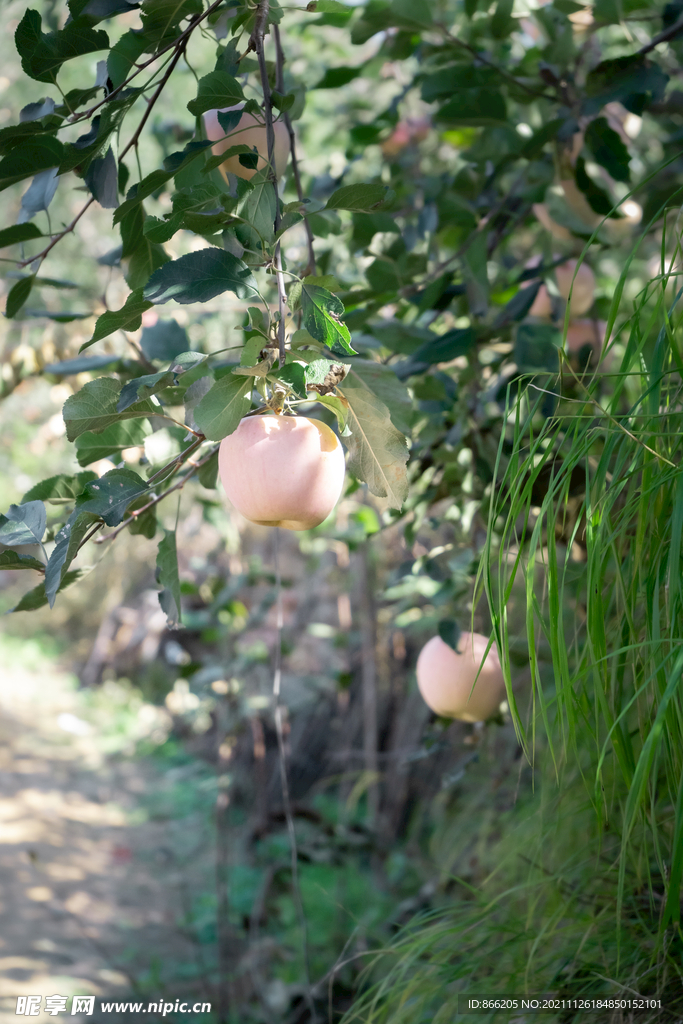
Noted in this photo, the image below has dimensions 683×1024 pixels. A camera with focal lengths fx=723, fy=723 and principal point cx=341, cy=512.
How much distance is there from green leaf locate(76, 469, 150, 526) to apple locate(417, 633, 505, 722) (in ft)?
1.27

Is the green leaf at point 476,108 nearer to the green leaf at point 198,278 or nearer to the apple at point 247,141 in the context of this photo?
the apple at point 247,141

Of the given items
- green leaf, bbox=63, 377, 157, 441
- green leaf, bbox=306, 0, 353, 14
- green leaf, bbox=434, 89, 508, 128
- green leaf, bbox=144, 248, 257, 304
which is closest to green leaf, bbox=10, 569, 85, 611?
green leaf, bbox=63, 377, 157, 441

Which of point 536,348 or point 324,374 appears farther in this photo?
point 536,348

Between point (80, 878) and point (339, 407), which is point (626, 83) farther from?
point (80, 878)

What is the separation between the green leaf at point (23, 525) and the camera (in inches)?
18.0

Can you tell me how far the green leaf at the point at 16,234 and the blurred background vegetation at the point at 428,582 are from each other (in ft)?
0.14

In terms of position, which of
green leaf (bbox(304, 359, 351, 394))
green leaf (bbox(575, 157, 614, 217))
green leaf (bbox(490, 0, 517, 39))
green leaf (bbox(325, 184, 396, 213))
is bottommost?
green leaf (bbox(304, 359, 351, 394))

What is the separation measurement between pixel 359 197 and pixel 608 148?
47cm

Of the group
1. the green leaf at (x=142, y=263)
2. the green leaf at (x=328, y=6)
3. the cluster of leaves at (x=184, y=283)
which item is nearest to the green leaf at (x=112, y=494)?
the cluster of leaves at (x=184, y=283)

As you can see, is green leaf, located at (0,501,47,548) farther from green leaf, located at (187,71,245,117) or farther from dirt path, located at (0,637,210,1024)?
dirt path, located at (0,637,210,1024)

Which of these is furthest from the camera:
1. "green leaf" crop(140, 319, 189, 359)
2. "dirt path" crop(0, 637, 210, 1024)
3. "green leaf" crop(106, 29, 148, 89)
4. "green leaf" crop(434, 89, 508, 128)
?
"dirt path" crop(0, 637, 210, 1024)

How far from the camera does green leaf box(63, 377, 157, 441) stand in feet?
1.56

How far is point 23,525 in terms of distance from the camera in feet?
1.54

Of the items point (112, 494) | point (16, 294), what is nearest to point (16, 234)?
point (16, 294)
